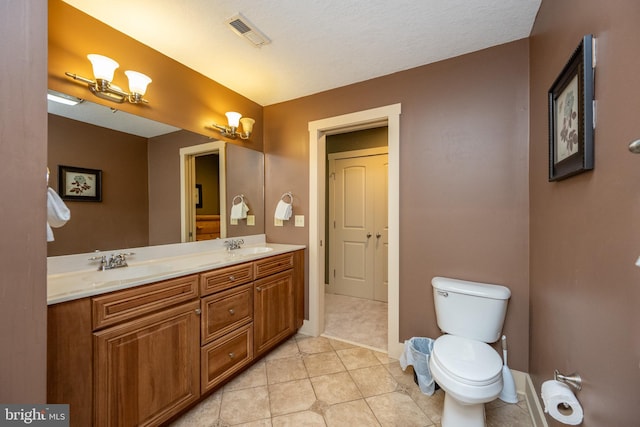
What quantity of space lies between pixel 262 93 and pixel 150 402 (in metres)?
2.43

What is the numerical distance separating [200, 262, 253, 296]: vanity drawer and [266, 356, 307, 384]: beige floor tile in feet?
2.38

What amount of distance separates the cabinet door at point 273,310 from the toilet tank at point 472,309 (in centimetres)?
124

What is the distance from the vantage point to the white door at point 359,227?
Result: 134 inches

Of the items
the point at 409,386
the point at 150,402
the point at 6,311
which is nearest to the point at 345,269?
the point at 409,386

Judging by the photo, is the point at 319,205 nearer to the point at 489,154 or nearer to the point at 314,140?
the point at 314,140

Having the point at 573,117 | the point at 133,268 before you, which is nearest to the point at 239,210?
the point at 133,268

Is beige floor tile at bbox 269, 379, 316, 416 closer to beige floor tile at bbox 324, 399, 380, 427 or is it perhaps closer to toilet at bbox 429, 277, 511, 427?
beige floor tile at bbox 324, 399, 380, 427

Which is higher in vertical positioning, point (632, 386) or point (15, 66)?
point (15, 66)

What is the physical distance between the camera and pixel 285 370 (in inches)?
75.8

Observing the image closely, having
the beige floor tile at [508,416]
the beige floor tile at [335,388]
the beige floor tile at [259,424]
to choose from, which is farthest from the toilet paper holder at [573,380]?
the beige floor tile at [259,424]

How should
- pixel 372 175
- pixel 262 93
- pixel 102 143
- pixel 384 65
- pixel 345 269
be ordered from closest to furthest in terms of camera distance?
pixel 102 143 → pixel 384 65 → pixel 262 93 → pixel 372 175 → pixel 345 269

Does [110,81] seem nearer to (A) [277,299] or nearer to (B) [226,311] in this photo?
(B) [226,311]

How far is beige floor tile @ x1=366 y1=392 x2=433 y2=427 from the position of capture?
1.45 m

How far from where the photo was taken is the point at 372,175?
3.43 metres
